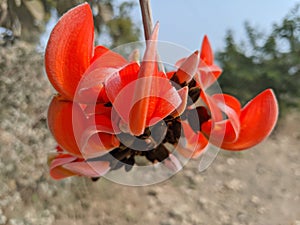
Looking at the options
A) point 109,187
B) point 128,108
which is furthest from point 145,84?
point 109,187

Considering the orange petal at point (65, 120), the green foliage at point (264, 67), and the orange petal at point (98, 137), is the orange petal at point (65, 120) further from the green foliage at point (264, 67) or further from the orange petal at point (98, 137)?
the green foliage at point (264, 67)

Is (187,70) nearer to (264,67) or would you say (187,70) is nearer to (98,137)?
(98,137)

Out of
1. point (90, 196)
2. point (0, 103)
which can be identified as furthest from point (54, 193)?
point (0, 103)

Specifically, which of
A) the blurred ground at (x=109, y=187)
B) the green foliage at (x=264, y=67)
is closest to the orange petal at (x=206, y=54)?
the blurred ground at (x=109, y=187)

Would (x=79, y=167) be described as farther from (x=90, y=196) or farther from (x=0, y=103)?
(x=90, y=196)

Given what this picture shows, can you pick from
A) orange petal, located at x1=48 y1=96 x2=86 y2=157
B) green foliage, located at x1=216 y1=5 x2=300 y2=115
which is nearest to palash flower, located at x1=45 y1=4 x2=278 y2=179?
orange petal, located at x1=48 y1=96 x2=86 y2=157
